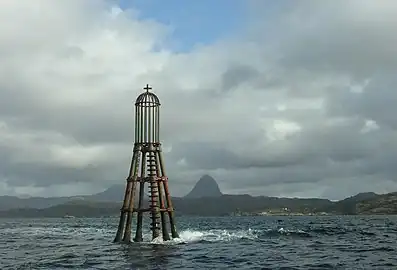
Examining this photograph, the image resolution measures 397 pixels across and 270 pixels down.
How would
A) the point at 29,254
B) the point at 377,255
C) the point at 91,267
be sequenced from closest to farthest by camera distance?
the point at 91,267
the point at 377,255
the point at 29,254

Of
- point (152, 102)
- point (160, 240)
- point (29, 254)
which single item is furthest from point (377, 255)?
point (29, 254)

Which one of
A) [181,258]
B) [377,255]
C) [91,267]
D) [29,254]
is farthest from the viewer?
[29,254]

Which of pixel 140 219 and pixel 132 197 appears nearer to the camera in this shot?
pixel 132 197

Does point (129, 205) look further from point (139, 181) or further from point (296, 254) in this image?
point (296, 254)

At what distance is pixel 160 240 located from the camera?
57156mm

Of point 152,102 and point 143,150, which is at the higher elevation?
point 152,102

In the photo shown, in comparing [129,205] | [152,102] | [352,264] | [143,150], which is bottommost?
[352,264]

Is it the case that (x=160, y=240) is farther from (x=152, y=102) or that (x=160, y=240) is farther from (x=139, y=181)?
(x=152, y=102)

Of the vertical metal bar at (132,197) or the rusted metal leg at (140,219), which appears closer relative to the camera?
the vertical metal bar at (132,197)

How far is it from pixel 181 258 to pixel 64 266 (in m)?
8.43

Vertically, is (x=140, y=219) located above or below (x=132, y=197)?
below

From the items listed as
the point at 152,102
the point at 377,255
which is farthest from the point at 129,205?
the point at 377,255

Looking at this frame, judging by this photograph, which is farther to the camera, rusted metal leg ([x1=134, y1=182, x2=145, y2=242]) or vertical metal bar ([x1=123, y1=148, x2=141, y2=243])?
rusted metal leg ([x1=134, y1=182, x2=145, y2=242])

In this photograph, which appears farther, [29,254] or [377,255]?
[29,254]
